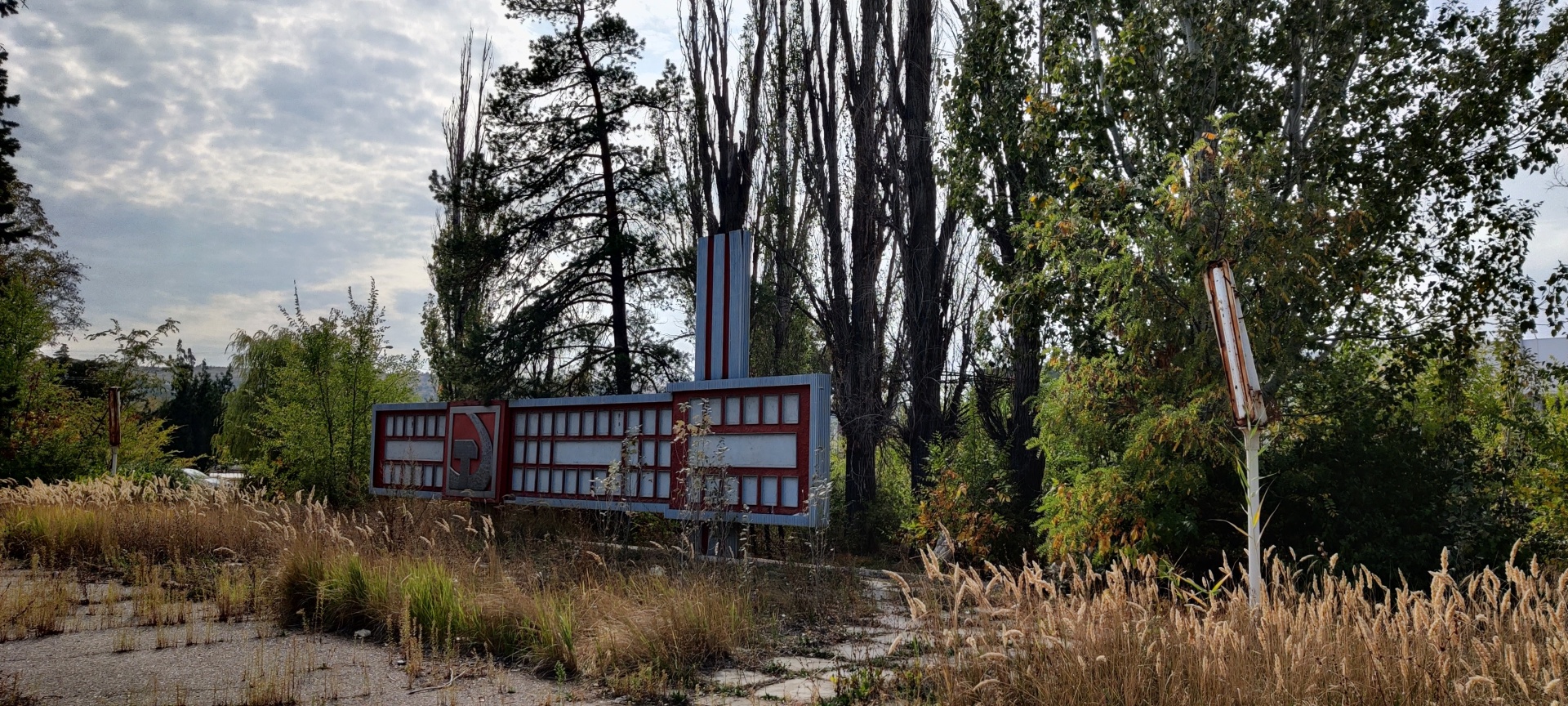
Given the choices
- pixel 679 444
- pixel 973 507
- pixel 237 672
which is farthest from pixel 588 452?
pixel 237 672

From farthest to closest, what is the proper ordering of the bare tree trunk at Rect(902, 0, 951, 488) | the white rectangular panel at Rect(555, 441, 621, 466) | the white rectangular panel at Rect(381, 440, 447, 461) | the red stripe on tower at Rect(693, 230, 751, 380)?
the white rectangular panel at Rect(381, 440, 447, 461) → the bare tree trunk at Rect(902, 0, 951, 488) → the white rectangular panel at Rect(555, 441, 621, 466) → the red stripe on tower at Rect(693, 230, 751, 380)

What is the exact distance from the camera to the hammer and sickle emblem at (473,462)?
1361 cm

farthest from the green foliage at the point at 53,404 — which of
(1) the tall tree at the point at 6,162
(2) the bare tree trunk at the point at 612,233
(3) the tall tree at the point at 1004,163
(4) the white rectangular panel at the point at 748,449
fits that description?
(3) the tall tree at the point at 1004,163

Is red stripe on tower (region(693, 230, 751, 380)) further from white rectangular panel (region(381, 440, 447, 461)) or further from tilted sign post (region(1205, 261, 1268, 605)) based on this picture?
tilted sign post (region(1205, 261, 1268, 605))

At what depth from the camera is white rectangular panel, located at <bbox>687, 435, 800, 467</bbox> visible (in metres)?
9.94

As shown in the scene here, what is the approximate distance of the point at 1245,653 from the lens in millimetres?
3525

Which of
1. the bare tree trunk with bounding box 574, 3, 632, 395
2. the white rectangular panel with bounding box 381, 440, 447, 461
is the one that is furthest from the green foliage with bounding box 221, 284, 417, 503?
the bare tree trunk with bounding box 574, 3, 632, 395

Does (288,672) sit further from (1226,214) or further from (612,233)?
(612,233)

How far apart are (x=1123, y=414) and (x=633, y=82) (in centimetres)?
1057

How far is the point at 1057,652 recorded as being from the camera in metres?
3.76

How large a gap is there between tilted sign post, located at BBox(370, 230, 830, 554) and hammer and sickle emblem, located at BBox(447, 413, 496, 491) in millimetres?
21

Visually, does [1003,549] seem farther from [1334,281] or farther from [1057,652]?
[1057,652]

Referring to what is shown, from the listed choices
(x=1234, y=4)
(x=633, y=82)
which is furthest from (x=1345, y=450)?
(x=633, y=82)

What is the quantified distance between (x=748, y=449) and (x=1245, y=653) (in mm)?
7052
